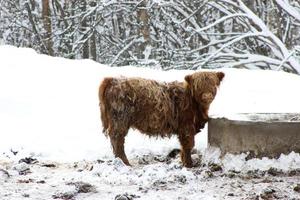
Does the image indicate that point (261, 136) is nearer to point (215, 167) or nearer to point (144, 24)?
point (215, 167)

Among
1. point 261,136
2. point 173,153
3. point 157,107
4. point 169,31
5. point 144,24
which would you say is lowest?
point 173,153

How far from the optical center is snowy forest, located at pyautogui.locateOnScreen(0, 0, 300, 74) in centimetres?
1292

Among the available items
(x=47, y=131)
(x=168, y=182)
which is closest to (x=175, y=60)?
(x=47, y=131)

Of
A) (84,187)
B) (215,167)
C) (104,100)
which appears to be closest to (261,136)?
(215,167)

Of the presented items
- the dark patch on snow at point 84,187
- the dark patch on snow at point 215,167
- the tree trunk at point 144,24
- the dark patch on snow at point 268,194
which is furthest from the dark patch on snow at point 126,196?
the tree trunk at point 144,24

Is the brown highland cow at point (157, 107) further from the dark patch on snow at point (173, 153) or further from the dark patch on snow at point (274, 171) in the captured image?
the dark patch on snow at point (274, 171)

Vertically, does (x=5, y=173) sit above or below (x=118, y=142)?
below

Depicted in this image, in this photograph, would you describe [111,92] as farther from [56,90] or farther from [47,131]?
[56,90]

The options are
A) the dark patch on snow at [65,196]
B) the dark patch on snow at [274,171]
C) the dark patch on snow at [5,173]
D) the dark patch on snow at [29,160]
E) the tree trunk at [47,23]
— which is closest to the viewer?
the dark patch on snow at [65,196]

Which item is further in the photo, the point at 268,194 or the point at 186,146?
the point at 186,146

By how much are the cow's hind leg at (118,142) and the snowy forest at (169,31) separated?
6.57 meters

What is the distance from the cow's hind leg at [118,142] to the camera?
6.01 m

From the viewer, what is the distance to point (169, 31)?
54.6 ft

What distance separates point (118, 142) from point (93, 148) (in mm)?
943
